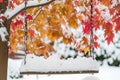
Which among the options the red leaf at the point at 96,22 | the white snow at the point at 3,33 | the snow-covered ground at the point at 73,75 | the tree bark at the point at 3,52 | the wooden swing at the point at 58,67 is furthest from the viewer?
the snow-covered ground at the point at 73,75

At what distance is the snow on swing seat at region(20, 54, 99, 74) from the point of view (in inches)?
233

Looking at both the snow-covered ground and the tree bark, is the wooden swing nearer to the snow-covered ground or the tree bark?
the tree bark

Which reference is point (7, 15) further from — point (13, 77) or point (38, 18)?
point (13, 77)

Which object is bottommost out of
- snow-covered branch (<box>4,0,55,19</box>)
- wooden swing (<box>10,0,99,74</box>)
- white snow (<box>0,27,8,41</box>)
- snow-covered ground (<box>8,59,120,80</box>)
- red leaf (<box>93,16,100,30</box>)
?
snow-covered ground (<box>8,59,120,80</box>)

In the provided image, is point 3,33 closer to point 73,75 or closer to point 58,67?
point 58,67

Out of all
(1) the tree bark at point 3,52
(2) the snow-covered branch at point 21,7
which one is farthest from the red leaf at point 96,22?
(1) the tree bark at point 3,52

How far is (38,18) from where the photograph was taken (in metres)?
7.87

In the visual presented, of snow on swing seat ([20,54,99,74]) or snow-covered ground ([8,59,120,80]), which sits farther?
snow-covered ground ([8,59,120,80])

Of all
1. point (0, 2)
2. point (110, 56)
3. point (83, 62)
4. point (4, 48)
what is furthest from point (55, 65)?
point (110, 56)

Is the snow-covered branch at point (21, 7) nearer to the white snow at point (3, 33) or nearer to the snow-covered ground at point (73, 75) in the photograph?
the white snow at point (3, 33)

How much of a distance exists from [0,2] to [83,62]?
175 centimetres

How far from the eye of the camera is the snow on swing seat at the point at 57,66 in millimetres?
5910

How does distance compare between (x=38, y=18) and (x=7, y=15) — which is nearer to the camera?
(x=7, y=15)

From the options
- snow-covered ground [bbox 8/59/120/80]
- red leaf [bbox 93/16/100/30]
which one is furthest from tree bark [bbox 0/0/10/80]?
snow-covered ground [bbox 8/59/120/80]
